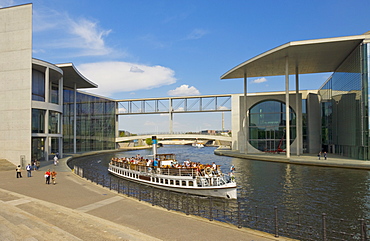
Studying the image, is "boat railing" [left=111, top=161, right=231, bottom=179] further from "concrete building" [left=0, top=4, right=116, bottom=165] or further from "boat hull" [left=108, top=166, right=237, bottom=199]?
"concrete building" [left=0, top=4, right=116, bottom=165]

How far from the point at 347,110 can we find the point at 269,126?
778 inches

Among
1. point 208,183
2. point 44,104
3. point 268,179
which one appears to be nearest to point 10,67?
point 44,104

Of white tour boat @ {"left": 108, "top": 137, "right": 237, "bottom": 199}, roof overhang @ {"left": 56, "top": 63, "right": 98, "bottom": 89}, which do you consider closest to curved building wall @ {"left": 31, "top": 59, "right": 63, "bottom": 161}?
roof overhang @ {"left": 56, "top": 63, "right": 98, "bottom": 89}

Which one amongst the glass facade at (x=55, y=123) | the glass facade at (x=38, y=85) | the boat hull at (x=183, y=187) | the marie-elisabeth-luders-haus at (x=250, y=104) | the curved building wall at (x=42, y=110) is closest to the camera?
the boat hull at (x=183, y=187)

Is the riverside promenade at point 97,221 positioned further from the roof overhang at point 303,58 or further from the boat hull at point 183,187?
the roof overhang at point 303,58

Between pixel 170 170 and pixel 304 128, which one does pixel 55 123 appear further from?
pixel 304 128

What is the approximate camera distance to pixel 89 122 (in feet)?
295

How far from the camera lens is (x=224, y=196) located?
26359mm

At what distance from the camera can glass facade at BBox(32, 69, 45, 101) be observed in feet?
161

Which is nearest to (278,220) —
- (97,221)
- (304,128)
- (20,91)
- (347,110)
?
(97,221)

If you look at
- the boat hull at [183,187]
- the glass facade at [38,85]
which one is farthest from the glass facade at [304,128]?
the glass facade at [38,85]

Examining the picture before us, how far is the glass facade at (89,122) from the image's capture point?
78.9 m

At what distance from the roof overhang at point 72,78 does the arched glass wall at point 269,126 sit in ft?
136

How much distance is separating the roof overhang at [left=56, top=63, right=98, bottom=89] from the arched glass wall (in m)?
41.5
